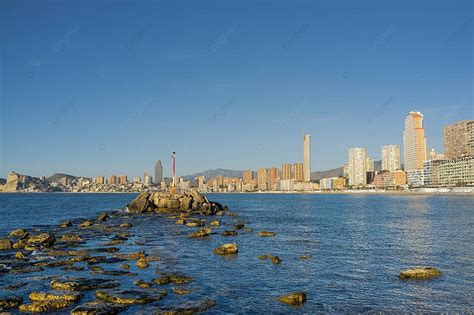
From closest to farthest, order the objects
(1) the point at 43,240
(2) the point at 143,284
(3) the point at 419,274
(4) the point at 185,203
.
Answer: (2) the point at 143,284, (3) the point at 419,274, (1) the point at 43,240, (4) the point at 185,203

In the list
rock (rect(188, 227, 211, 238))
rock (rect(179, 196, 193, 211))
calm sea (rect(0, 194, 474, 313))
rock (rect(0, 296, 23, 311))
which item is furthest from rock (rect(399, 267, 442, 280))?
rock (rect(179, 196, 193, 211))

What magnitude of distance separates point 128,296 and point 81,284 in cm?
499

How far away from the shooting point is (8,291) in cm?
2630

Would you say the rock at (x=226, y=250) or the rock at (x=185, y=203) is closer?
the rock at (x=226, y=250)

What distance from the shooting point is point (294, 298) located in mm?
24125

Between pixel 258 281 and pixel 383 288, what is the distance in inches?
343

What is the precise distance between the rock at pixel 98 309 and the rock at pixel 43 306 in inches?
62.0

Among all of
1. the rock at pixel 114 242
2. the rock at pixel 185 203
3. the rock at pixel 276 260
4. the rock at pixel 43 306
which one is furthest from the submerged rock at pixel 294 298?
the rock at pixel 185 203

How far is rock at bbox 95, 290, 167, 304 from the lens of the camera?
23688 millimetres

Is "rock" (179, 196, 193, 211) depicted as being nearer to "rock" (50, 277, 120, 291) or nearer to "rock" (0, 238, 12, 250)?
"rock" (0, 238, 12, 250)

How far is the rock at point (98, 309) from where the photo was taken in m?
21.2

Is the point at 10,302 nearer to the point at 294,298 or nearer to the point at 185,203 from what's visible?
the point at 294,298

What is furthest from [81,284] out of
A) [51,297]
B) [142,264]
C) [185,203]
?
[185,203]

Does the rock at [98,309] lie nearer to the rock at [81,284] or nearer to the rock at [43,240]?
the rock at [81,284]
